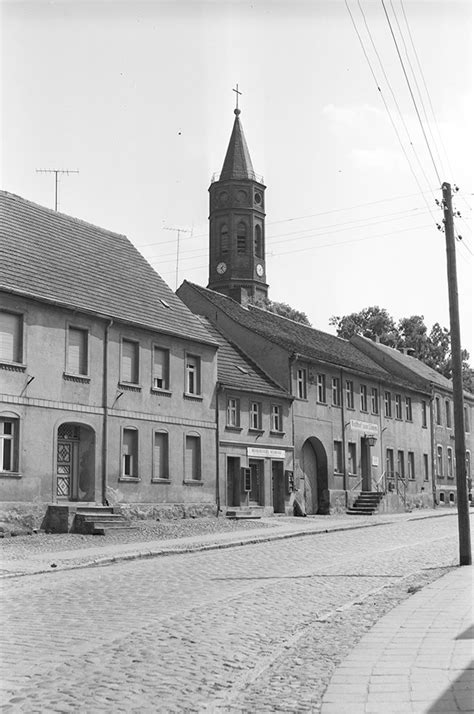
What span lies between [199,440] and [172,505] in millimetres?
3234

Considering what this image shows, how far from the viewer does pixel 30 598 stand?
12672 mm

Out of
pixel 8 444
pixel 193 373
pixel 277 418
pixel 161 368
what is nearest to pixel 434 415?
pixel 277 418

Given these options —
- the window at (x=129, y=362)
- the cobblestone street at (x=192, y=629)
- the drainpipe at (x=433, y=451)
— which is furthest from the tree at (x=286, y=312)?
the cobblestone street at (x=192, y=629)

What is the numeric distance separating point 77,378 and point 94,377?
2.66 ft

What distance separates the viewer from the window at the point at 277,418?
38.4 metres

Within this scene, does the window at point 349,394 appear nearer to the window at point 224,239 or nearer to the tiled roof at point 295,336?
the tiled roof at point 295,336

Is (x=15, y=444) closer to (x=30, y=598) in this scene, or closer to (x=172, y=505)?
(x=172, y=505)

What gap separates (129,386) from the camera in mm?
29359

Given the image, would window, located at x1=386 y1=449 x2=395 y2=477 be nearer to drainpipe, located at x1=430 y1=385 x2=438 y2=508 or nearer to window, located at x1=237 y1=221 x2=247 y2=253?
drainpipe, located at x1=430 y1=385 x2=438 y2=508

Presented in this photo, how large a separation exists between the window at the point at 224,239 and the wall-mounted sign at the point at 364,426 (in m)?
21.6

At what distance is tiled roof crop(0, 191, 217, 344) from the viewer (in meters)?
26.9

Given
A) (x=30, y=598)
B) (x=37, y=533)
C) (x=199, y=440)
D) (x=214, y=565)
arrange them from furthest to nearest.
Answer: (x=199, y=440) → (x=37, y=533) → (x=214, y=565) → (x=30, y=598)

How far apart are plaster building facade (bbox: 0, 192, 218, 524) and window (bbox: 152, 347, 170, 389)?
0.12ft

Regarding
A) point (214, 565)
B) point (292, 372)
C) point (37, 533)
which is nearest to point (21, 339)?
point (37, 533)
